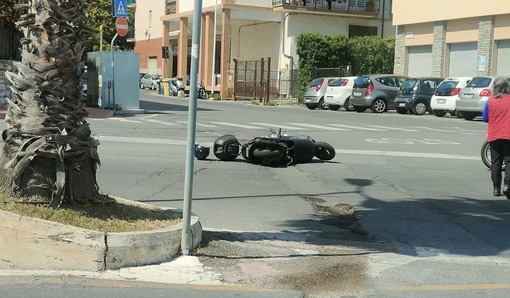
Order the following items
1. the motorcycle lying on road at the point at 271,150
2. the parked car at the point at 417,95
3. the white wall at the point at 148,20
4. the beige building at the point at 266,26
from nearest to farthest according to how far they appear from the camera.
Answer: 1. the motorcycle lying on road at the point at 271,150
2. the parked car at the point at 417,95
3. the beige building at the point at 266,26
4. the white wall at the point at 148,20

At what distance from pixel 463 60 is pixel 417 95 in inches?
282

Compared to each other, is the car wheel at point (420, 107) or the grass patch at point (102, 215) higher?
the car wheel at point (420, 107)

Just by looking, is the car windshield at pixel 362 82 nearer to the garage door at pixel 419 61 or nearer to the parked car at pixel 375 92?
the parked car at pixel 375 92

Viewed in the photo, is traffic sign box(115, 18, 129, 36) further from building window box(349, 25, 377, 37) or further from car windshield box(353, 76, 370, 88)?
building window box(349, 25, 377, 37)

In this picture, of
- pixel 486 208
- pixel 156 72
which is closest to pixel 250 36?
pixel 156 72

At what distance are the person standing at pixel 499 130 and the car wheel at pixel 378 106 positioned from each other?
66.4 feet

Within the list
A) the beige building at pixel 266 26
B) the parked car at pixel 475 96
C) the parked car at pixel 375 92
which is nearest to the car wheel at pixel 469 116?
the parked car at pixel 475 96

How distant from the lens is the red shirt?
916cm

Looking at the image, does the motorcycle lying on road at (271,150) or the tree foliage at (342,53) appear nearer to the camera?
the motorcycle lying on road at (271,150)

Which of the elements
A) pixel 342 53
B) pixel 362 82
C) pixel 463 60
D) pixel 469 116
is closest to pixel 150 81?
pixel 342 53

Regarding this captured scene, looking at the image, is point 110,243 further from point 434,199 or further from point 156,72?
point 156,72

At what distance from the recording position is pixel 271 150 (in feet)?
38.5

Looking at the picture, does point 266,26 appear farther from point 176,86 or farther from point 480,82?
point 480,82

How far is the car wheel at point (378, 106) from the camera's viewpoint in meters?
29.7
